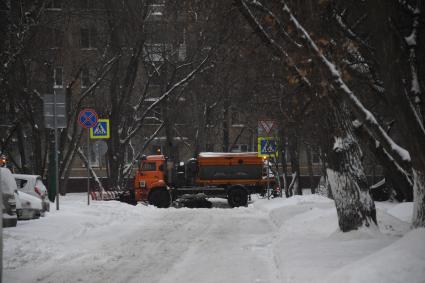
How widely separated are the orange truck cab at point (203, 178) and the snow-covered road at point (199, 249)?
10651 mm

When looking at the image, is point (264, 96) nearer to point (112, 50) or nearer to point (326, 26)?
point (112, 50)

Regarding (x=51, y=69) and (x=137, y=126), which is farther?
(x=137, y=126)

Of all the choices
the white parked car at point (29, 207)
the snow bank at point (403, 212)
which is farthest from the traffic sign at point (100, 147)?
the snow bank at point (403, 212)

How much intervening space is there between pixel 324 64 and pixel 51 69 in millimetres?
19344

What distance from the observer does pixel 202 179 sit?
32438 millimetres

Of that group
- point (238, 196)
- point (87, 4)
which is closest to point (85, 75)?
point (87, 4)

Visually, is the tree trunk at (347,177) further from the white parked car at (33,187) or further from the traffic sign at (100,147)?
the traffic sign at (100,147)

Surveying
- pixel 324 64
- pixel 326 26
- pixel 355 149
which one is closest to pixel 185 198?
pixel 355 149

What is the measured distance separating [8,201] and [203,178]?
751 inches

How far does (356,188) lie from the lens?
13547 mm

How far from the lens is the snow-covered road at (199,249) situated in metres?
9.78

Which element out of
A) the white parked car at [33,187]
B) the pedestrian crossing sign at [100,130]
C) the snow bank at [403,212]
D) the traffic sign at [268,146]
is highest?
the pedestrian crossing sign at [100,130]

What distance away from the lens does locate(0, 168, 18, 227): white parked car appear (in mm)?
13039

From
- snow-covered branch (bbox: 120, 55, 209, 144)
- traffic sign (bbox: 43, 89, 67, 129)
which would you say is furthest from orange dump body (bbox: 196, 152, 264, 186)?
traffic sign (bbox: 43, 89, 67, 129)
